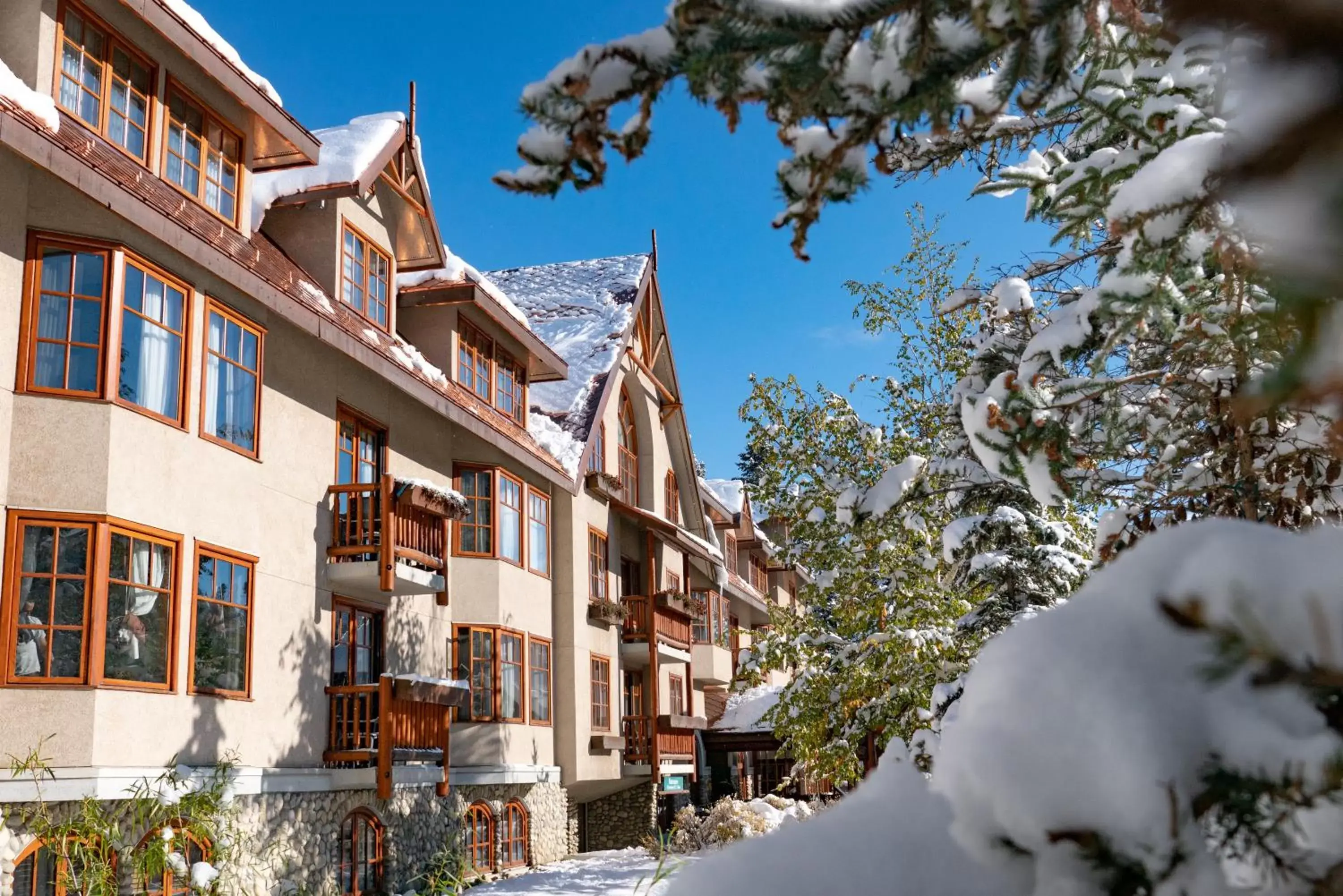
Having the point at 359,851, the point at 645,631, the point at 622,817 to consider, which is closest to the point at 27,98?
the point at 359,851

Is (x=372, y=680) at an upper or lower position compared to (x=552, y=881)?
upper

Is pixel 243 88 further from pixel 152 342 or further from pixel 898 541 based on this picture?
pixel 898 541

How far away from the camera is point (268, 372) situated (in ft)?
46.5

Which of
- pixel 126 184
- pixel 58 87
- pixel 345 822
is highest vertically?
pixel 58 87

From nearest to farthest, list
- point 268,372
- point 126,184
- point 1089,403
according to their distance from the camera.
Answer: point 1089,403 → point 126,184 → point 268,372

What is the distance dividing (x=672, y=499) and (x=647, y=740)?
7.06 metres

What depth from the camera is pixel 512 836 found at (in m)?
19.8

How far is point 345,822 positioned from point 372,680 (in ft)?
6.79

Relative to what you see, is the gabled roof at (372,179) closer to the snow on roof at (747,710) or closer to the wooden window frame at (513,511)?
the wooden window frame at (513,511)

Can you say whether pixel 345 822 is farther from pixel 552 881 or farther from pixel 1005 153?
pixel 1005 153

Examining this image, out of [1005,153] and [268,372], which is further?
[268,372]

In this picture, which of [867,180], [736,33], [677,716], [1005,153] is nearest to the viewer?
[736,33]

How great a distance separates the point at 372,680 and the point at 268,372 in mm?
4810

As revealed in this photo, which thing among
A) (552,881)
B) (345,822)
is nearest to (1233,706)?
(345,822)
